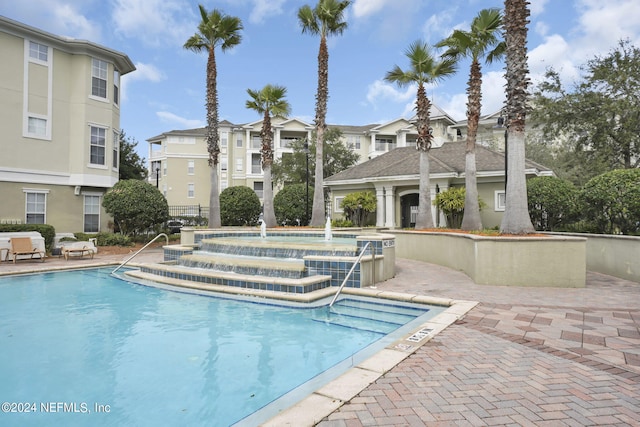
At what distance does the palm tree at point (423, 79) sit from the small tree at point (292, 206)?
9.80 meters

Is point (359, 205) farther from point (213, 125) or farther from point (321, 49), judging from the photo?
point (213, 125)

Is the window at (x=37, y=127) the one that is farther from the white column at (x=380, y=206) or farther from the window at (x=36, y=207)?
the white column at (x=380, y=206)

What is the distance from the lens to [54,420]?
3.38 meters

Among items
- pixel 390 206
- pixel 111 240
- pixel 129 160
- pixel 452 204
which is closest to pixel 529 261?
pixel 452 204

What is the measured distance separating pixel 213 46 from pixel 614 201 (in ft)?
64.4

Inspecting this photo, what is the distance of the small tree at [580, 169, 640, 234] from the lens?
33.9 feet

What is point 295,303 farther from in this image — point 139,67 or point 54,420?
point 139,67

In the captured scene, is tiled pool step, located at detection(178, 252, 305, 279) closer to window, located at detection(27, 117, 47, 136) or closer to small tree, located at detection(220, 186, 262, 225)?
window, located at detection(27, 117, 47, 136)

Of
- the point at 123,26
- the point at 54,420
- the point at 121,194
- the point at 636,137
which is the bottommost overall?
the point at 54,420

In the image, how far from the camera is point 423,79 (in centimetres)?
1697

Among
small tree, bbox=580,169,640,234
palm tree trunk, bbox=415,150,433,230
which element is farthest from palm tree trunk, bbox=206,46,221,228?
small tree, bbox=580,169,640,234

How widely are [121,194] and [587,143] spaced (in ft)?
86.3

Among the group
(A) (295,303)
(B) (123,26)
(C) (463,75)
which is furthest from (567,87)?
(B) (123,26)

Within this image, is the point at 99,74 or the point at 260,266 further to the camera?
the point at 99,74
